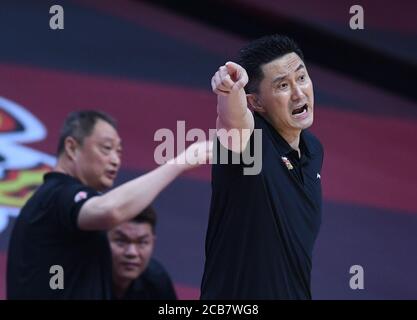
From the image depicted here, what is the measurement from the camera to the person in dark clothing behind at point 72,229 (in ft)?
13.5

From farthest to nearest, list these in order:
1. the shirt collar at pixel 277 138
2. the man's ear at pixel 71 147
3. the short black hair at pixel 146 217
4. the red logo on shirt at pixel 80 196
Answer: the short black hair at pixel 146 217 → the man's ear at pixel 71 147 → the red logo on shirt at pixel 80 196 → the shirt collar at pixel 277 138

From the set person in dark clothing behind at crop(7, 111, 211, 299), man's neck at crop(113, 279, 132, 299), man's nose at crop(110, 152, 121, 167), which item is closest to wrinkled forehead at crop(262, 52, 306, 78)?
person in dark clothing behind at crop(7, 111, 211, 299)

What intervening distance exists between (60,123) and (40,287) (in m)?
1.66

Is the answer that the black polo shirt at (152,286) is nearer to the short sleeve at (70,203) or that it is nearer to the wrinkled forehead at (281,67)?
the short sleeve at (70,203)

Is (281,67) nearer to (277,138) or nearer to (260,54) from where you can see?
(260,54)

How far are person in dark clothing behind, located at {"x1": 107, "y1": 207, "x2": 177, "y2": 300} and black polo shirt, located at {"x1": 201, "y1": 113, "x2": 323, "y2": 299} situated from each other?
5.01 ft

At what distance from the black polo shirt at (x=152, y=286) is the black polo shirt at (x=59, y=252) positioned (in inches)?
17.4

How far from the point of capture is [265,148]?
322 cm

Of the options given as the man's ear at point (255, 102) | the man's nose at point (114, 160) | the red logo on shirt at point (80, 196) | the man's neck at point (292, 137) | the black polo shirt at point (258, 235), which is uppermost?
the man's nose at point (114, 160)

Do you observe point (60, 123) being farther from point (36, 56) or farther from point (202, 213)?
point (202, 213)

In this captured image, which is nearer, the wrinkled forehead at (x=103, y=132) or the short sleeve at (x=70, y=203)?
the short sleeve at (x=70, y=203)

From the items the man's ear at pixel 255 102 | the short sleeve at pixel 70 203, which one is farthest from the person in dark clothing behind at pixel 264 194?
the short sleeve at pixel 70 203

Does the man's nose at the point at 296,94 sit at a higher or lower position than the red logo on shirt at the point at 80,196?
higher
